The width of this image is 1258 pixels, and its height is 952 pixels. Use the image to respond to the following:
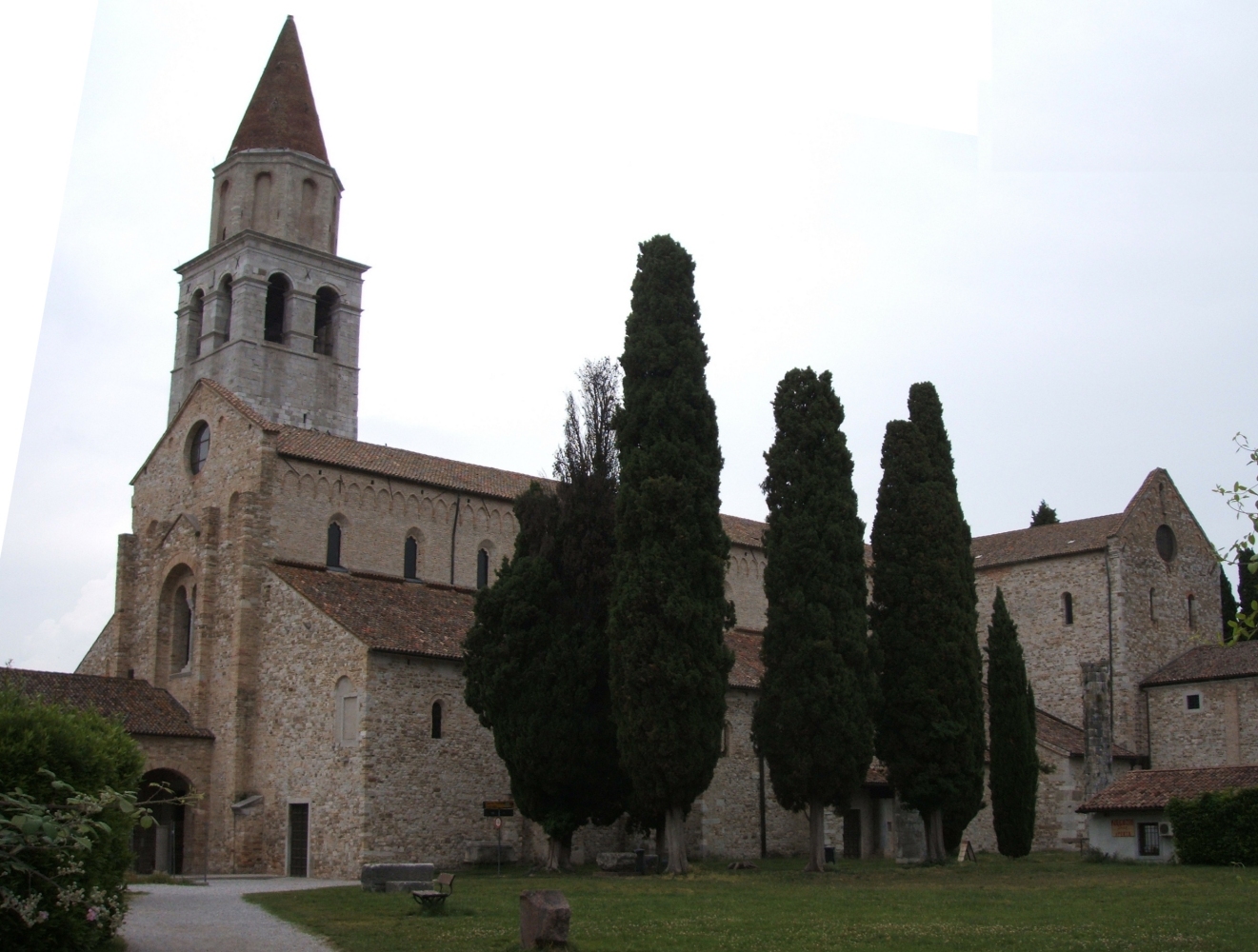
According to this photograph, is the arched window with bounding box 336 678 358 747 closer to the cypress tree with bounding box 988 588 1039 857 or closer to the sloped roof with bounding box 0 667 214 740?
the sloped roof with bounding box 0 667 214 740

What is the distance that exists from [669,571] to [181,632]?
17.8 m

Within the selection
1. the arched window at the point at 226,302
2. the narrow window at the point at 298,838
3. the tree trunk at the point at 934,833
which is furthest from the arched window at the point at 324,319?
the tree trunk at the point at 934,833

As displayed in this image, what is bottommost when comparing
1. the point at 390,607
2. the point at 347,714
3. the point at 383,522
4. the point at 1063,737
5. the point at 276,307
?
the point at 1063,737

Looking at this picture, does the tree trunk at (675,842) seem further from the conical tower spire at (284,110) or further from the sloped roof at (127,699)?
the conical tower spire at (284,110)

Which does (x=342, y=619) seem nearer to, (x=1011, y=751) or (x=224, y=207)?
(x=1011, y=751)

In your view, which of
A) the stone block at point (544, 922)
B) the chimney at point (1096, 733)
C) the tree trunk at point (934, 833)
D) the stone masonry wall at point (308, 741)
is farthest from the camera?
the chimney at point (1096, 733)

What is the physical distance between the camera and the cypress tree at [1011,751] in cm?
3503

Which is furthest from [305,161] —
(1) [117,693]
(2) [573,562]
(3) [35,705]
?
(3) [35,705]

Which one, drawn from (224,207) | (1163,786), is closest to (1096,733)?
(1163,786)

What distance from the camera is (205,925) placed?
698 inches

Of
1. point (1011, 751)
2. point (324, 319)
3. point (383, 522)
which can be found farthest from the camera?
point (324, 319)

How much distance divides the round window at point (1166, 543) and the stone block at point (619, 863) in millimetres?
27535

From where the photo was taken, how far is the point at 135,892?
23109 mm

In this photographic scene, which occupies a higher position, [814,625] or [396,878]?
[814,625]
